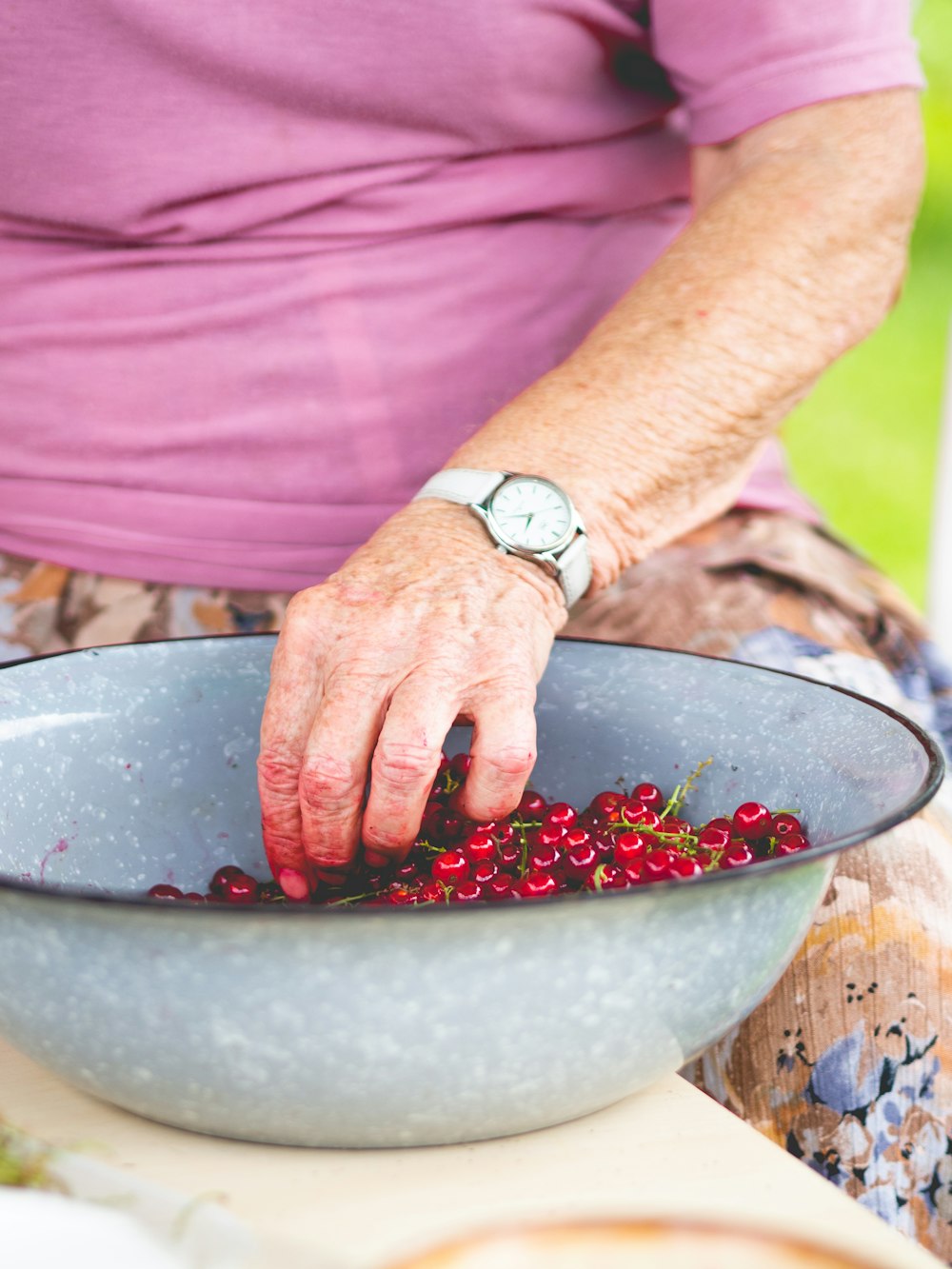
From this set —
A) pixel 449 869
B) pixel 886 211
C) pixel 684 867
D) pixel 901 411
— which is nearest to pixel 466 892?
pixel 449 869

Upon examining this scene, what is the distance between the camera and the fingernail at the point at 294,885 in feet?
2.54

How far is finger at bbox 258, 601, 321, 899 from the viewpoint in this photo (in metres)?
0.74

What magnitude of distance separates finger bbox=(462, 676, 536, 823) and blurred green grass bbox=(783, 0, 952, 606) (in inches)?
138

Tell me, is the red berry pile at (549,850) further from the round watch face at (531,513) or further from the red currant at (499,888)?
the round watch face at (531,513)

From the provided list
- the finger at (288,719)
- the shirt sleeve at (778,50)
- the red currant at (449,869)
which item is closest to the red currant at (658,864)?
the red currant at (449,869)

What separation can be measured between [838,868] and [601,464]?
0.33m

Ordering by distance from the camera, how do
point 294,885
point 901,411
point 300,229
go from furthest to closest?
point 901,411 < point 300,229 < point 294,885

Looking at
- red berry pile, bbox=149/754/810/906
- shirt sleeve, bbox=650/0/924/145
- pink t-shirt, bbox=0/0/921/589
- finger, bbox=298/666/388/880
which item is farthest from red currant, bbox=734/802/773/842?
shirt sleeve, bbox=650/0/924/145

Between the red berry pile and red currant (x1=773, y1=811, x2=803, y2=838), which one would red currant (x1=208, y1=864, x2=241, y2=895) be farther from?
red currant (x1=773, y1=811, x2=803, y2=838)

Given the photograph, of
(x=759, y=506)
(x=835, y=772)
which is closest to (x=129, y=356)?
(x=759, y=506)

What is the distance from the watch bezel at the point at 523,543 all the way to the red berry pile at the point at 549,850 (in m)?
0.14

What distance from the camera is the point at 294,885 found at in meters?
0.78

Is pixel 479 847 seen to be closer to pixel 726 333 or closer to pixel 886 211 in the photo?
pixel 726 333

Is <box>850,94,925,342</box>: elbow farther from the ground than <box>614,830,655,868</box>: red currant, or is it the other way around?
<box>850,94,925,342</box>: elbow
